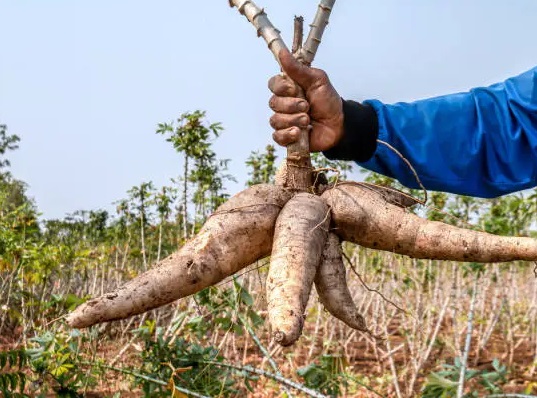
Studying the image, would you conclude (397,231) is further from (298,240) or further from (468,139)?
(468,139)

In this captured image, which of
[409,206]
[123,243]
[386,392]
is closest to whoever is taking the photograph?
[409,206]

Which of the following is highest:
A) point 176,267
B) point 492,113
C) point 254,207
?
point 492,113

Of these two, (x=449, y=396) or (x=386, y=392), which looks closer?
(x=449, y=396)

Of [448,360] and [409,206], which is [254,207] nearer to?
[409,206]

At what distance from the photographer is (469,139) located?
2.15 metres

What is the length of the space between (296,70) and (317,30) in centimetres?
10

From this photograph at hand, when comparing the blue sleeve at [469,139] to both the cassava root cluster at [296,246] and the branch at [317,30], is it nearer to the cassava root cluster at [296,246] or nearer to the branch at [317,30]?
the cassava root cluster at [296,246]

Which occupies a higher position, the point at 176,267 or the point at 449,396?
the point at 176,267

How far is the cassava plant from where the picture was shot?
1.70 meters

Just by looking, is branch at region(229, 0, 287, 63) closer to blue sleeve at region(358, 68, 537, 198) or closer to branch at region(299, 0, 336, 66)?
branch at region(299, 0, 336, 66)

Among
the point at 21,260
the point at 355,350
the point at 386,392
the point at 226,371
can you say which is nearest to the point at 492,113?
the point at 226,371

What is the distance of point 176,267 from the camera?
5.79ft

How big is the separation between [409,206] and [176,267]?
67 cm

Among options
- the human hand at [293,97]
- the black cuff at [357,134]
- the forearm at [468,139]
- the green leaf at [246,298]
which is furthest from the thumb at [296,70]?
the green leaf at [246,298]
